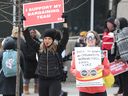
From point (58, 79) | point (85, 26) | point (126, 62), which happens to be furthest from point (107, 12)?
point (58, 79)

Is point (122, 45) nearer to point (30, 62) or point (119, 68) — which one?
point (119, 68)

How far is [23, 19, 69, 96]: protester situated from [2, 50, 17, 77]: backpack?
0.81 m

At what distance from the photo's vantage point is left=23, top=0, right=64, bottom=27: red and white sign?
29.1 feet

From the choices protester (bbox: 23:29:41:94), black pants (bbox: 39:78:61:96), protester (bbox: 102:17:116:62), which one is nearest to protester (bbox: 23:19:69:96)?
black pants (bbox: 39:78:61:96)

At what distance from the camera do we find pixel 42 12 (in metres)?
8.90

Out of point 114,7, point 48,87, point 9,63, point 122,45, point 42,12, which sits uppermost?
point 114,7

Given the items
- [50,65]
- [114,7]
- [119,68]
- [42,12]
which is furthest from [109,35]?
[42,12]

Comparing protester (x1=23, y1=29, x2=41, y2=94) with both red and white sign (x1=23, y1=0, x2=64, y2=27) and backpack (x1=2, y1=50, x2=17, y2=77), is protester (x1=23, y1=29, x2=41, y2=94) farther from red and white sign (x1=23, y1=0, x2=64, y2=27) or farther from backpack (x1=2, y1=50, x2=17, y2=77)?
red and white sign (x1=23, y1=0, x2=64, y2=27)

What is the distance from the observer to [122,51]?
11.1 metres

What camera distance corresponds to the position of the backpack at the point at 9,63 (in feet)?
32.6

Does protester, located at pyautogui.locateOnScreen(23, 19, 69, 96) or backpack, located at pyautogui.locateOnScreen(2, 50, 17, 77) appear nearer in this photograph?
protester, located at pyautogui.locateOnScreen(23, 19, 69, 96)

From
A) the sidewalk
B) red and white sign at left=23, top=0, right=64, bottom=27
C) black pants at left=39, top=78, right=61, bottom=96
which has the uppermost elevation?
red and white sign at left=23, top=0, right=64, bottom=27

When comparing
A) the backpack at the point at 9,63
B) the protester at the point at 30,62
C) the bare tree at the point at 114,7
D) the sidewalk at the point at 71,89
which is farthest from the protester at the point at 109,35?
the backpack at the point at 9,63

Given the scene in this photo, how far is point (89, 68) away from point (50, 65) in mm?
950
